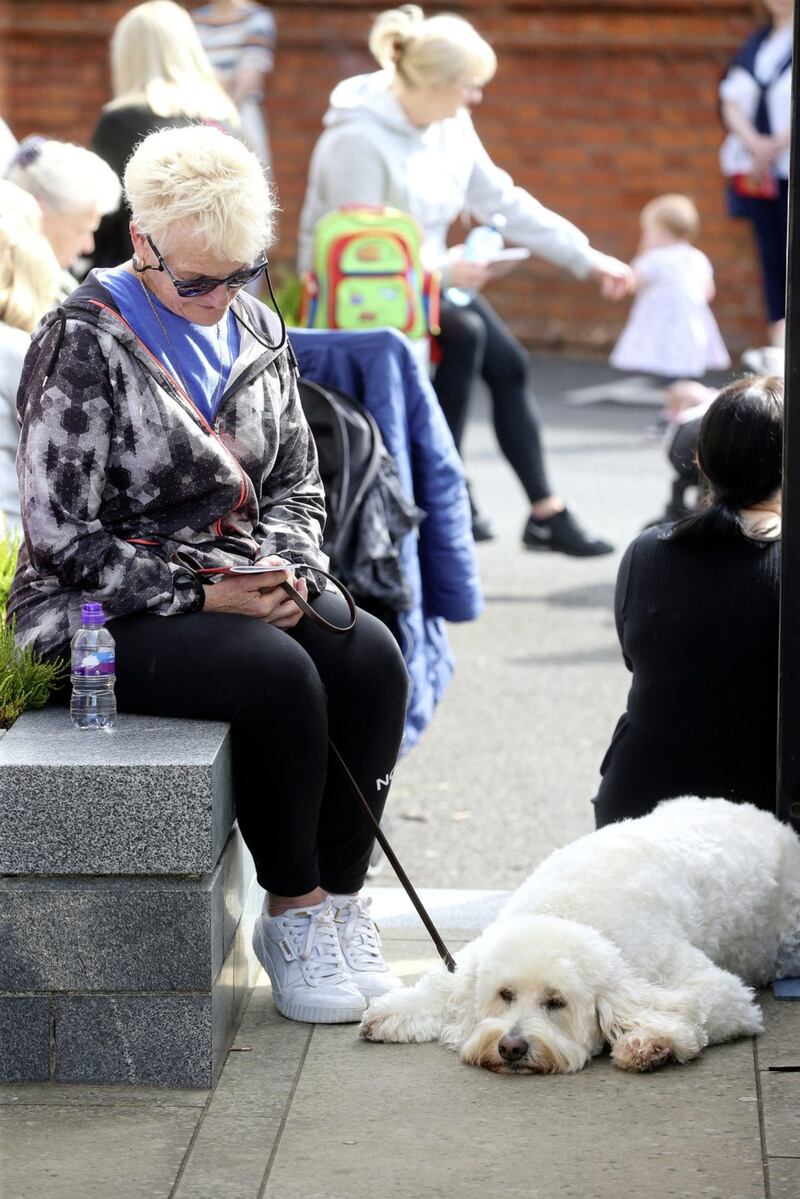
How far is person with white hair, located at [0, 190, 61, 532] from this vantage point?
15.9 feet

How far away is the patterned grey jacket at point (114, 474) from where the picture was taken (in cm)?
357

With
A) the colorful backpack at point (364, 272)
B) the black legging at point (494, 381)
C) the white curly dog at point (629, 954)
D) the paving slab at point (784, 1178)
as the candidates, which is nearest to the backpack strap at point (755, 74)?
the black legging at point (494, 381)

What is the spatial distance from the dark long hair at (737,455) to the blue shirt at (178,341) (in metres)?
1.04

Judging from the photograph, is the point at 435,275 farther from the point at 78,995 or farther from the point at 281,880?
the point at 78,995

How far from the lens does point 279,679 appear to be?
353 cm

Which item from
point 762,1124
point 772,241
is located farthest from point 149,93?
point 772,241

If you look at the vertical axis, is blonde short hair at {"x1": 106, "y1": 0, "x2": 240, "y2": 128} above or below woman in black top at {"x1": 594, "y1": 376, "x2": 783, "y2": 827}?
above

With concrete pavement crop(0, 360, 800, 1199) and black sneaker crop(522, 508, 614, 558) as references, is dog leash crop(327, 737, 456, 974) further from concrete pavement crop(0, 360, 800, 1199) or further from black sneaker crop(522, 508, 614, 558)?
black sneaker crop(522, 508, 614, 558)

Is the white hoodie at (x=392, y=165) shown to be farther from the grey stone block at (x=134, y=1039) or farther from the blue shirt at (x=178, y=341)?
the grey stone block at (x=134, y=1039)

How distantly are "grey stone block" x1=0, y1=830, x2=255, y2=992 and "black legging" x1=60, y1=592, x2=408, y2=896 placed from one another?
0.31 meters

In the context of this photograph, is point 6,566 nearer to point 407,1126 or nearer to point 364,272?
point 407,1126

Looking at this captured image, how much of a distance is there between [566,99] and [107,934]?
39.7 ft

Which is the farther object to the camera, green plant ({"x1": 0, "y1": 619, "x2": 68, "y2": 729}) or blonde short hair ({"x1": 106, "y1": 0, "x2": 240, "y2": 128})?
blonde short hair ({"x1": 106, "y1": 0, "x2": 240, "y2": 128})

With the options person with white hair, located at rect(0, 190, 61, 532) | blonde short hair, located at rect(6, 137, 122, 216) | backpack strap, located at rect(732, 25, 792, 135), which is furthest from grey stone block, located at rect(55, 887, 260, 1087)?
backpack strap, located at rect(732, 25, 792, 135)
